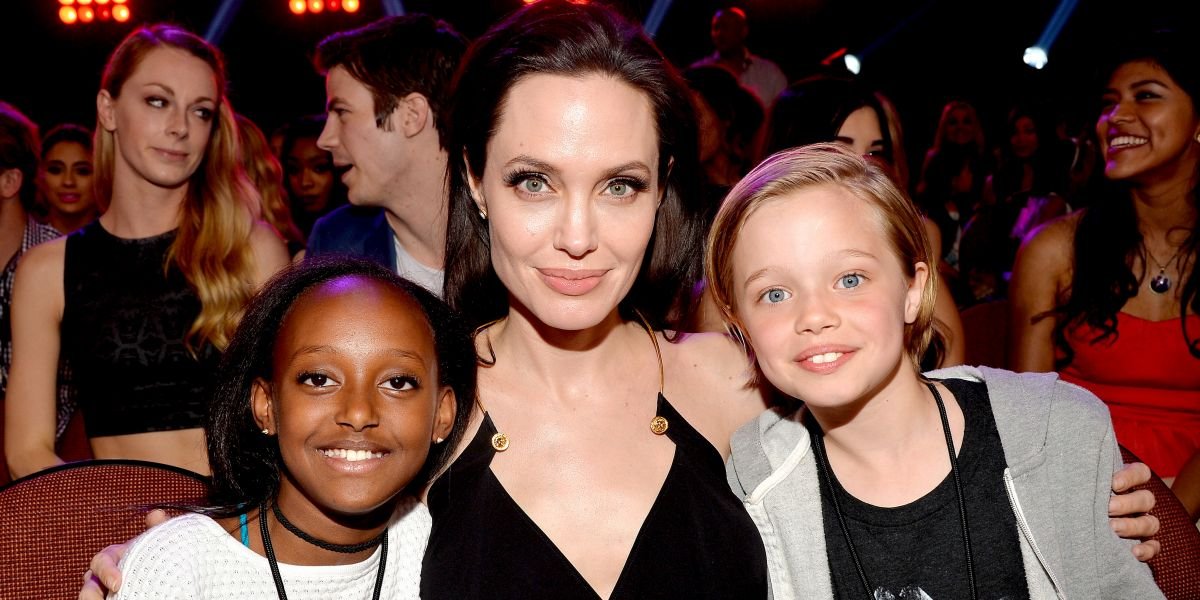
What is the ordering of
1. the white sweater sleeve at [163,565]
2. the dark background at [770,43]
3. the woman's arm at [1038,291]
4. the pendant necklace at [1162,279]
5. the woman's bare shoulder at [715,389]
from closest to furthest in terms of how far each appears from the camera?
the white sweater sleeve at [163,565], the woman's bare shoulder at [715,389], the pendant necklace at [1162,279], the woman's arm at [1038,291], the dark background at [770,43]

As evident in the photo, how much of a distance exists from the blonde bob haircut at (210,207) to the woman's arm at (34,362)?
33 centimetres

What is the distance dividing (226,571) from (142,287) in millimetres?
1573

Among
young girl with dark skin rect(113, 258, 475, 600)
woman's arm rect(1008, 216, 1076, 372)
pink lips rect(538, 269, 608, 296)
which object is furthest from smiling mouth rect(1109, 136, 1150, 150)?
young girl with dark skin rect(113, 258, 475, 600)

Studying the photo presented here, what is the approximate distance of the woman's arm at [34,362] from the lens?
285cm

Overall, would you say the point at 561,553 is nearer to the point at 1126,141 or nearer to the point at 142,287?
the point at 142,287

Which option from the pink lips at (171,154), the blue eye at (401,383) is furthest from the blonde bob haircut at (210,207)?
the blue eye at (401,383)

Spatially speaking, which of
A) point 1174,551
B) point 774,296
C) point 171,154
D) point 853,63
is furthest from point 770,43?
point 1174,551

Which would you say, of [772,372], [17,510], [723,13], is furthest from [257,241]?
[723,13]

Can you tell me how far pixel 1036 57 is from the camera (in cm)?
1073

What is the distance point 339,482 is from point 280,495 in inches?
8.5

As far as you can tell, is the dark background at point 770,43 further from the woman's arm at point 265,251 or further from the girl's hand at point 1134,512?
the girl's hand at point 1134,512

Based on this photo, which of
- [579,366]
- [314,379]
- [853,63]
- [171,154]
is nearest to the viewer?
[314,379]

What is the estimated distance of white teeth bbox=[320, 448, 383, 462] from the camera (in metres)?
1.67

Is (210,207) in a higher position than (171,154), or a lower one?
lower
